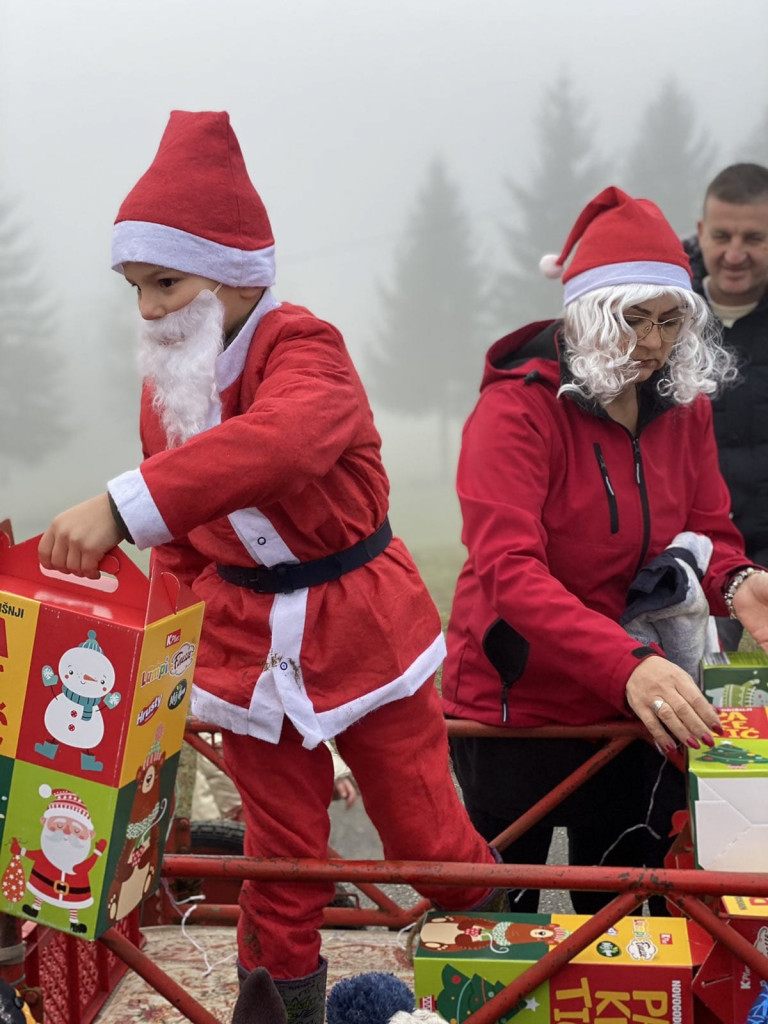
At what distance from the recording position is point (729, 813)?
6.00ft

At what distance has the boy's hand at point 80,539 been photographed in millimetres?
1406

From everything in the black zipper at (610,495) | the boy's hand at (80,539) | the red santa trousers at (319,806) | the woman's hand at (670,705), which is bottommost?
the red santa trousers at (319,806)

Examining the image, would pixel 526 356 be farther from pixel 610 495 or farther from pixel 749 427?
pixel 749 427

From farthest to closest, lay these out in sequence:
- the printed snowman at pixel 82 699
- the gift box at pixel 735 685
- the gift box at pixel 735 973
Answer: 1. the gift box at pixel 735 685
2. the gift box at pixel 735 973
3. the printed snowman at pixel 82 699

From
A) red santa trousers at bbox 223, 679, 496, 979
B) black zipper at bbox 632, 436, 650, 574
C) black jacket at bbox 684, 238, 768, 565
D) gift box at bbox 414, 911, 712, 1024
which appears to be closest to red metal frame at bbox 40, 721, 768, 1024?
gift box at bbox 414, 911, 712, 1024

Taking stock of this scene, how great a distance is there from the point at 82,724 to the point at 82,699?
30mm

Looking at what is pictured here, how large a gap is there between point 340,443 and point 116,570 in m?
0.34

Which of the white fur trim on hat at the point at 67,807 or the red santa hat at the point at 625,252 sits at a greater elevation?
the red santa hat at the point at 625,252

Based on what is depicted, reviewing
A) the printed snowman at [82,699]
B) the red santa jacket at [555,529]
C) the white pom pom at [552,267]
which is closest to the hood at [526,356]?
the red santa jacket at [555,529]

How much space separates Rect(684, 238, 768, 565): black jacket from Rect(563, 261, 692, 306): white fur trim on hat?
4.04 feet

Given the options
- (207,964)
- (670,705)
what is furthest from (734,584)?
(207,964)

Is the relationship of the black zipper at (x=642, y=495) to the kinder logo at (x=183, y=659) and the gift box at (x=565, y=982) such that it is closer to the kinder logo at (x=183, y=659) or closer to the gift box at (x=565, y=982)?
the gift box at (x=565, y=982)

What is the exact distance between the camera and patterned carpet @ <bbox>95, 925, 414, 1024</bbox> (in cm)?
223

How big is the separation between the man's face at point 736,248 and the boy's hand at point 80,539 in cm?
240
